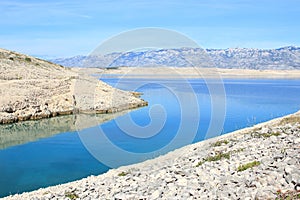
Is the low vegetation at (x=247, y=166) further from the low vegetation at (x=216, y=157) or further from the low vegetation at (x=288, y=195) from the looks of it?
the low vegetation at (x=288, y=195)

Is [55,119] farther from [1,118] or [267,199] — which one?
[267,199]

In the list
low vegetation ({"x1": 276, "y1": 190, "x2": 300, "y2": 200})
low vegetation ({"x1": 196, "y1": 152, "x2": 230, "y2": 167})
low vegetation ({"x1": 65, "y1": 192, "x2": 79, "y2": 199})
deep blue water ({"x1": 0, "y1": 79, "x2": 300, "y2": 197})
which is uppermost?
low vegetation ({"x1": 276, "y1": 190, "x2": 300, "y2": 200})

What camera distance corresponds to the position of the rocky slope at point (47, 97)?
4831 centimetres

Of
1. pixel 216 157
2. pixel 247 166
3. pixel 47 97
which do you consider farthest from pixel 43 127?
pixel 247 166

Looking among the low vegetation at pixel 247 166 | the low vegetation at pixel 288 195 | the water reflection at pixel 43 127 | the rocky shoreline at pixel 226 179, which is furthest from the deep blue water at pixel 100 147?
the low vegetation at pixel 288 195

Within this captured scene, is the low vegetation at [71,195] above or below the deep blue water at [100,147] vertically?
above

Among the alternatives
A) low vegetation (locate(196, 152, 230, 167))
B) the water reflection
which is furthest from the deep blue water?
low vegetation (locate(196, 152, 230, 167))

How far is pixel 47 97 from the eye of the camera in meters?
53.4

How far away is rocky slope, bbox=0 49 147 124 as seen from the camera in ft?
159

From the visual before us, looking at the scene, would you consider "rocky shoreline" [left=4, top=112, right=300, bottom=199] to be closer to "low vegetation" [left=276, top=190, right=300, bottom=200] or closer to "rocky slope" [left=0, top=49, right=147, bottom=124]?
"low vegetation" [left=276, top=190, right=300, bottom=200]

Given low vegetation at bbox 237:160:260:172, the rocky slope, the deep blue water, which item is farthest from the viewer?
the rocky slope

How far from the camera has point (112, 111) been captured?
54.8 m

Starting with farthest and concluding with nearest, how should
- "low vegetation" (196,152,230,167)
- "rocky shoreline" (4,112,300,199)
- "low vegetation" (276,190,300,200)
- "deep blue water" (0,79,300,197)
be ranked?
"deep blue water" (0,79,300,197), "low vegetation" (196,152,230,167), "rocky shoreline" (4,112,300,199), "low vegetation" (276,190,300,200)

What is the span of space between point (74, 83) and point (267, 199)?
52346 mm
